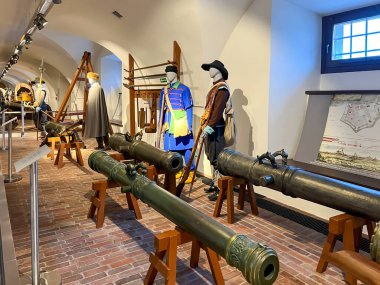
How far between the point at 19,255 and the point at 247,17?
3.77 meters

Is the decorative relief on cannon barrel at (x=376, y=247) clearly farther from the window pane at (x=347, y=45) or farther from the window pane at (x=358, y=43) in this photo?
the window pane at (x=347, y=45)

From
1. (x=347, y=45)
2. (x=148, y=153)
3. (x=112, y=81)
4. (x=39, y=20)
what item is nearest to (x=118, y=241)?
(x=148, y=153)

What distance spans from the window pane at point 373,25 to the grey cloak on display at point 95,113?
460 centimetres

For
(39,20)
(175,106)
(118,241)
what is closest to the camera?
(118,241)

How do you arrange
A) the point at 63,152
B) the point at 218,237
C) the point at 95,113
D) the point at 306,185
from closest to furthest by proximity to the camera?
the point at 218,237
the point at 306,185
the point at 63,152
the point at 95,113

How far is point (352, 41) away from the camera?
4250mm

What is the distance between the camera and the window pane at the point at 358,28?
4.14 m

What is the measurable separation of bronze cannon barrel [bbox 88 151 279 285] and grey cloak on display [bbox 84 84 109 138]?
4097 millimetres

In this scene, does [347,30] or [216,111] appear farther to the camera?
[347,30]

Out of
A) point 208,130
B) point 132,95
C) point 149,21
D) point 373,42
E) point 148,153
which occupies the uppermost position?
point 149,21

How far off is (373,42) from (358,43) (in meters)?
0.20

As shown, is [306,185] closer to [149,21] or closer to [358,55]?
[358,55]

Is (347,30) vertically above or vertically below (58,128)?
above

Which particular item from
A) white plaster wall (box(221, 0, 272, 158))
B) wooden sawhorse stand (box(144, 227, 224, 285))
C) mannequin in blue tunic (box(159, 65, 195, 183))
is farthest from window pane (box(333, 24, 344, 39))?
wooden sawhorse stand (box(144, 227, 224, 285))
